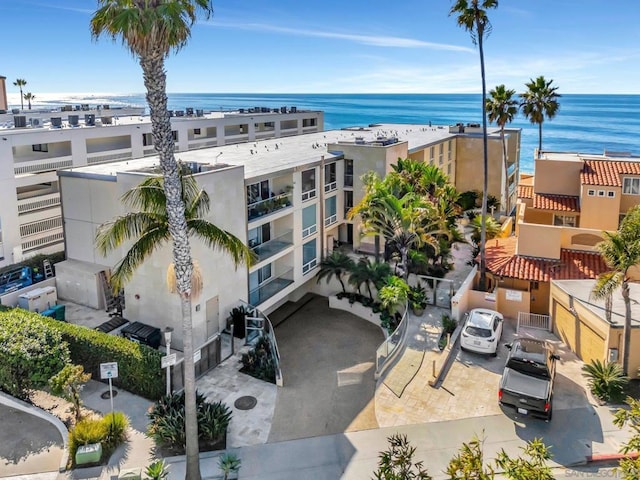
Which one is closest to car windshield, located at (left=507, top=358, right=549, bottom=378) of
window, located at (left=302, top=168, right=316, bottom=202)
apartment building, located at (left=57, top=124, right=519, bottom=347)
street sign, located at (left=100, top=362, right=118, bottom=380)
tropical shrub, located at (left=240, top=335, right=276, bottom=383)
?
tropical shrub, located at (left=240, top=335, right=276, bottom=383)

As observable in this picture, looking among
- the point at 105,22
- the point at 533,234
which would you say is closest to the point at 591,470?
the point at 533,234

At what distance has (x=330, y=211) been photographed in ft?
112

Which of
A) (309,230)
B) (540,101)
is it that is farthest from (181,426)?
(540,101)

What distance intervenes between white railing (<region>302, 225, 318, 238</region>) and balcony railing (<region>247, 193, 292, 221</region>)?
2325 millimetres

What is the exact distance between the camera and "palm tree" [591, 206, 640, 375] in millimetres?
19234

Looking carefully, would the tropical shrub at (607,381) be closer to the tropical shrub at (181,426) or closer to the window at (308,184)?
the tropical shrub at (181,426)

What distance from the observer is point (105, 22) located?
1281cm

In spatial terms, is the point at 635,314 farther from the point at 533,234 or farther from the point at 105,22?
the point at 105,22

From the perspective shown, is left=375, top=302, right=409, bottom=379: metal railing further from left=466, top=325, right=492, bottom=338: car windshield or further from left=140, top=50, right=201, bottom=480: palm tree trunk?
left=140, top=50, right=201, bottom=480: palm tree trunk

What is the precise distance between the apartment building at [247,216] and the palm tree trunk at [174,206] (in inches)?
299

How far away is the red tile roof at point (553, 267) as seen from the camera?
25.8 meters

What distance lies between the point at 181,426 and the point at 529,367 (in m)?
12.3

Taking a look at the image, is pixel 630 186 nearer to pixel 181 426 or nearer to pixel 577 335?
pixel 577 335

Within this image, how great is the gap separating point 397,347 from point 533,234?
9.89 meters
